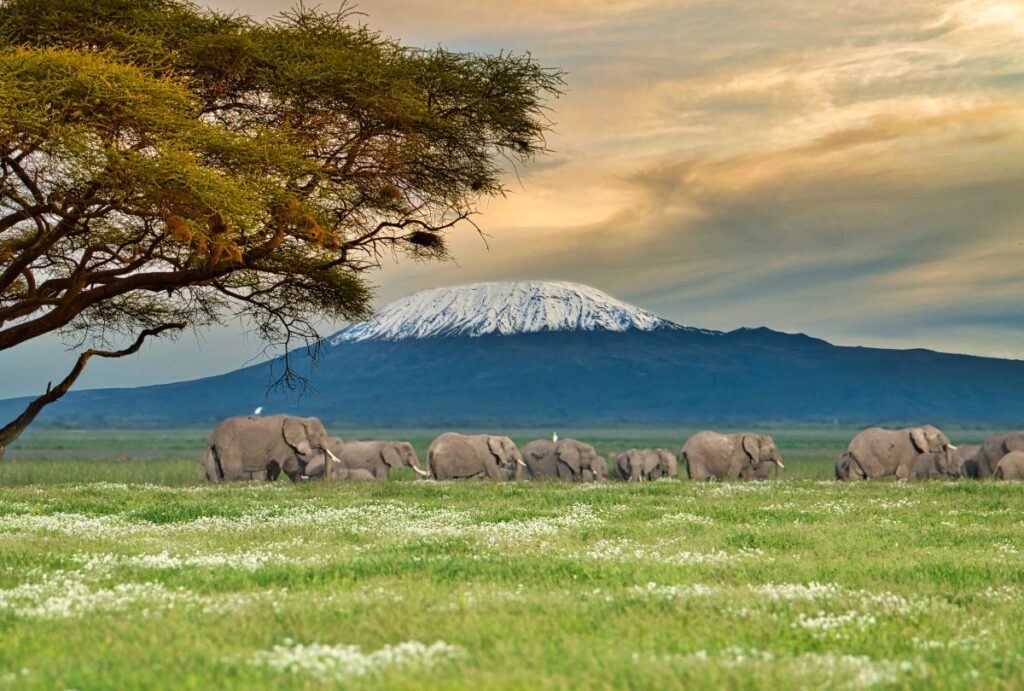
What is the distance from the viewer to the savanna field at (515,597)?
8.32m

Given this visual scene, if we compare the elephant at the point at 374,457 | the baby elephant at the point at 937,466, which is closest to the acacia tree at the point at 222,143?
the elephant at the point at 374,457

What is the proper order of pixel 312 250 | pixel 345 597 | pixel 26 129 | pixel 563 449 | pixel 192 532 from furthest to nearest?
pixel 563 449 < pixel 312 250 < pixel 26 129 < pixel 192 532 < pixel 345 597

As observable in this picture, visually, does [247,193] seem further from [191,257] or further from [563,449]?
[563,449]

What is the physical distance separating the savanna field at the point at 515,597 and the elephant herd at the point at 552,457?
59.6 ft

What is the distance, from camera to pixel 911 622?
10453 mm

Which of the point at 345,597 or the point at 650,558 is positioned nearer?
the point at 345,597

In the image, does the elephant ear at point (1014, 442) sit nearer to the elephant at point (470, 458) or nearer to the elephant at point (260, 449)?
the elephant at point (470, 458)

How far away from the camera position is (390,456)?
48.3 meters

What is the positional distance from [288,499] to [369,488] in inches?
195

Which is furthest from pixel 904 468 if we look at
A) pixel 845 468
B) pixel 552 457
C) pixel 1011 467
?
pixel 552 457

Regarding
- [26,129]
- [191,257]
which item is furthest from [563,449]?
[26,129]

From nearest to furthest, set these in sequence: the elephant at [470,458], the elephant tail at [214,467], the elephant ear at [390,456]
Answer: the elephant tail at [214,467] → the elephant ear at [390,456] → the elephant at [470,458]

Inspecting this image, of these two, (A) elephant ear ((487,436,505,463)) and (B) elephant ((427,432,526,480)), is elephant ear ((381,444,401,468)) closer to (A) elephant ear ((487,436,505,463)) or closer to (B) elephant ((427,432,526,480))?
(B) elephant ((427,432,526,480))

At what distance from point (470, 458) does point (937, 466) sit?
19615 millimetres
